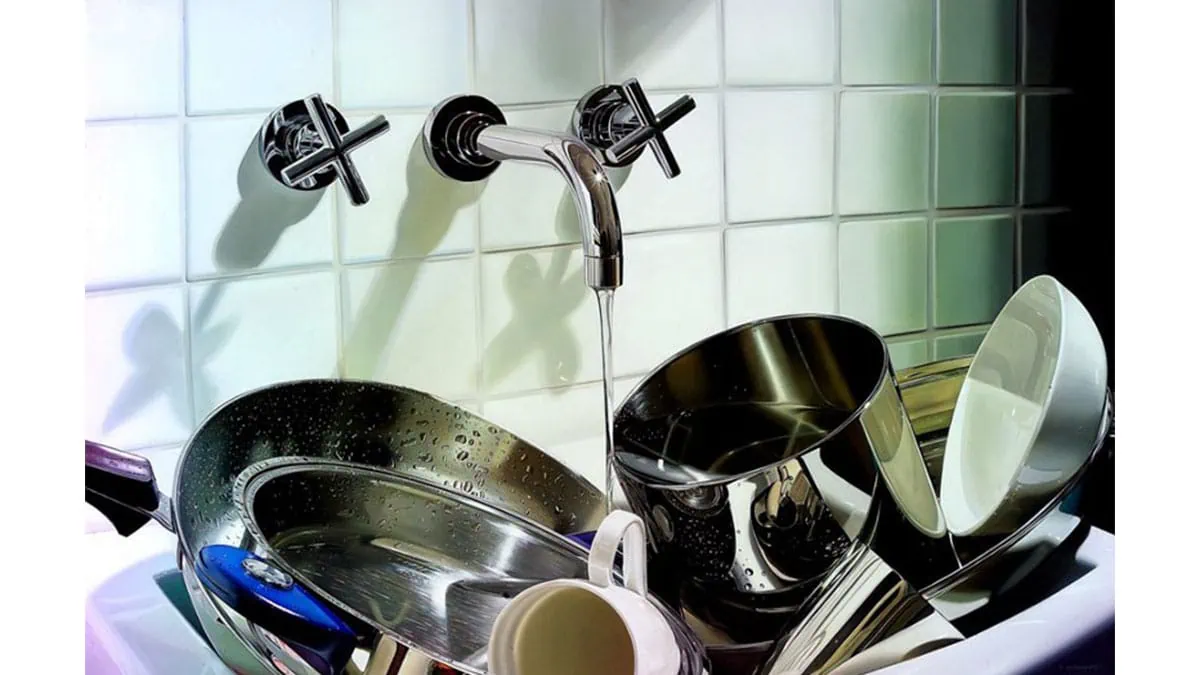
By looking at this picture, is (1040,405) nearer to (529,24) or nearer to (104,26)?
(529,24)

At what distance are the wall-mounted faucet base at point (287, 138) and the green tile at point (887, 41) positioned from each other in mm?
398

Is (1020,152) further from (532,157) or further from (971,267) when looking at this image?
(532,157)

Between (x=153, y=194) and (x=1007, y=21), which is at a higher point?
(x=1007, y=21)

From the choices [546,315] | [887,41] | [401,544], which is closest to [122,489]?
[401,544]

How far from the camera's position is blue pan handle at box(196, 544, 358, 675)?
638 millimetres

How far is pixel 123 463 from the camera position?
76cm

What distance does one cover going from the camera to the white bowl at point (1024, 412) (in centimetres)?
84

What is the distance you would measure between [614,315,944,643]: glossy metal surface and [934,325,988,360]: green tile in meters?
0.08

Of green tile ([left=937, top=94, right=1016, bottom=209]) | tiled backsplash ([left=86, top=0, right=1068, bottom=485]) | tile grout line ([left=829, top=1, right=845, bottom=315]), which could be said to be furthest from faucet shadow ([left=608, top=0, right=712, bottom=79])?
green tile ([left=937, top=94, right=1016, bottom=209])

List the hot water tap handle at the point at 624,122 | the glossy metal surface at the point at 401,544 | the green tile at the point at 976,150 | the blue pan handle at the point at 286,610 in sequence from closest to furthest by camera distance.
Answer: the blue pan handle at the point at 286,610 → the glossy metal surface at the point at 401,544 → the hot water tap handle at the point at 624,122 → the green tile at the point at 976,150

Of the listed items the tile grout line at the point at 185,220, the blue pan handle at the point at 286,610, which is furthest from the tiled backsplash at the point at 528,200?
the blue pan handle at the point at 286,610

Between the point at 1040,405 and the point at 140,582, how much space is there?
63cm

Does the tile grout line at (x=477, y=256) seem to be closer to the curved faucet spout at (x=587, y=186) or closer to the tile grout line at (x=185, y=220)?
the curved faucet spout at (x=587, y=186)
